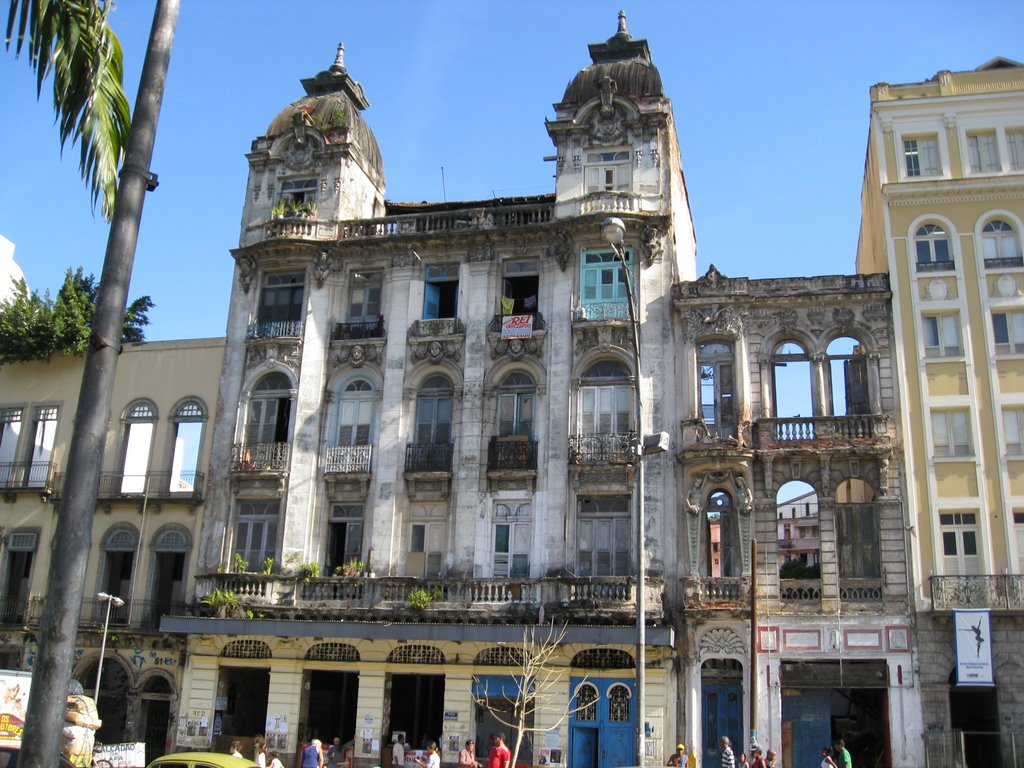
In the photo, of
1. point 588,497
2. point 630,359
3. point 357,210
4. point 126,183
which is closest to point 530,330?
point 630,359

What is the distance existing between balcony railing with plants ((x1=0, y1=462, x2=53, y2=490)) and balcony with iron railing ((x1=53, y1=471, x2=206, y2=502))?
624 mm

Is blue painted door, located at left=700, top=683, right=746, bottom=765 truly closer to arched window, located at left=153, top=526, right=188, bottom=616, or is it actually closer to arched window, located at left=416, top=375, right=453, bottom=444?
arched window, located at left=416, top=375, right=453, bottom=444

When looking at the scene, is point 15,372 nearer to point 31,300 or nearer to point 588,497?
point 31,300

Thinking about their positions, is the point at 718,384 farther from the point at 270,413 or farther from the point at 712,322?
the point at 270,413

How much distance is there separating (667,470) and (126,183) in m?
26.5

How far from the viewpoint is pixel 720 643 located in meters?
29.7

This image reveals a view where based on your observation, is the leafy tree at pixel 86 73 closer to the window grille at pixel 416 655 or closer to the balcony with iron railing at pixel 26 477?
the window grille at pixel 416 655

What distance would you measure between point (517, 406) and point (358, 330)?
6.56m

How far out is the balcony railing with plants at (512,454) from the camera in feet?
107

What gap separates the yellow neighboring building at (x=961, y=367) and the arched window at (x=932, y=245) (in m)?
0.04

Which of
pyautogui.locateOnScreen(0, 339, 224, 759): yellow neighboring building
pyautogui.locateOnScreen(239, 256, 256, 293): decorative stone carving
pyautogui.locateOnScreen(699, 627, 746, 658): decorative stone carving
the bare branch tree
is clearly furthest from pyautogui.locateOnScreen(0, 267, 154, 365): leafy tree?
pyautogui.locateOnScreen(699, 627, 746, 658): decorative stone carving

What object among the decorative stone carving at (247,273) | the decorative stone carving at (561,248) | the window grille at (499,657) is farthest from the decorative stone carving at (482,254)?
the window grille at (499,657)

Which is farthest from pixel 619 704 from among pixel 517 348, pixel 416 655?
pixel 517 348

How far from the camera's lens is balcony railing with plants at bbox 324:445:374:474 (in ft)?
112
